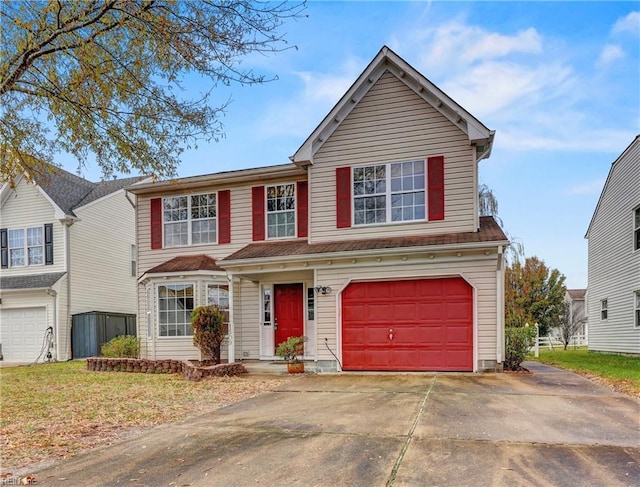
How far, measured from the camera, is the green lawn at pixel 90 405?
18.2ft

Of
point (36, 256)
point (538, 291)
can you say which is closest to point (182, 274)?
point (36, 256)

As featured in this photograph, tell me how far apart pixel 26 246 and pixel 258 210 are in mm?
11062

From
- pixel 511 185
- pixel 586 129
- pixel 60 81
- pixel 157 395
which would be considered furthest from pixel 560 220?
pixel 60 81

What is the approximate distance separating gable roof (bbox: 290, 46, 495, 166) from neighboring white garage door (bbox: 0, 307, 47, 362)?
12911 millimetres

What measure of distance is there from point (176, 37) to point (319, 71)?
7093mm

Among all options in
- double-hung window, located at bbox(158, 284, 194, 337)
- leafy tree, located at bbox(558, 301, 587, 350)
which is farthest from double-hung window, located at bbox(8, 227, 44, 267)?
leafy tree, located at bbox(558, 301, 587, 350)

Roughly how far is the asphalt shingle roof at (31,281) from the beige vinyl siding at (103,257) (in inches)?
25.5

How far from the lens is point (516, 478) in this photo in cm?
404

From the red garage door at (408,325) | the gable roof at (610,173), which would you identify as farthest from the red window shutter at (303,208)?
the gable roof at (610,173)

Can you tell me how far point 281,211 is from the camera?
1387 centimetres

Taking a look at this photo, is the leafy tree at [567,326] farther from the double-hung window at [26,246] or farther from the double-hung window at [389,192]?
the double-hung window at [26,246]

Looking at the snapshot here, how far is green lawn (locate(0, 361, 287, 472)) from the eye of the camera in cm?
555

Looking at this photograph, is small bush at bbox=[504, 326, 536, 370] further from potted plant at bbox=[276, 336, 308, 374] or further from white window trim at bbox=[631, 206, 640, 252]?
white window trim at bbox=[631, 206, 640, 252]

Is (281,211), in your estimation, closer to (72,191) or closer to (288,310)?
(288,310)
